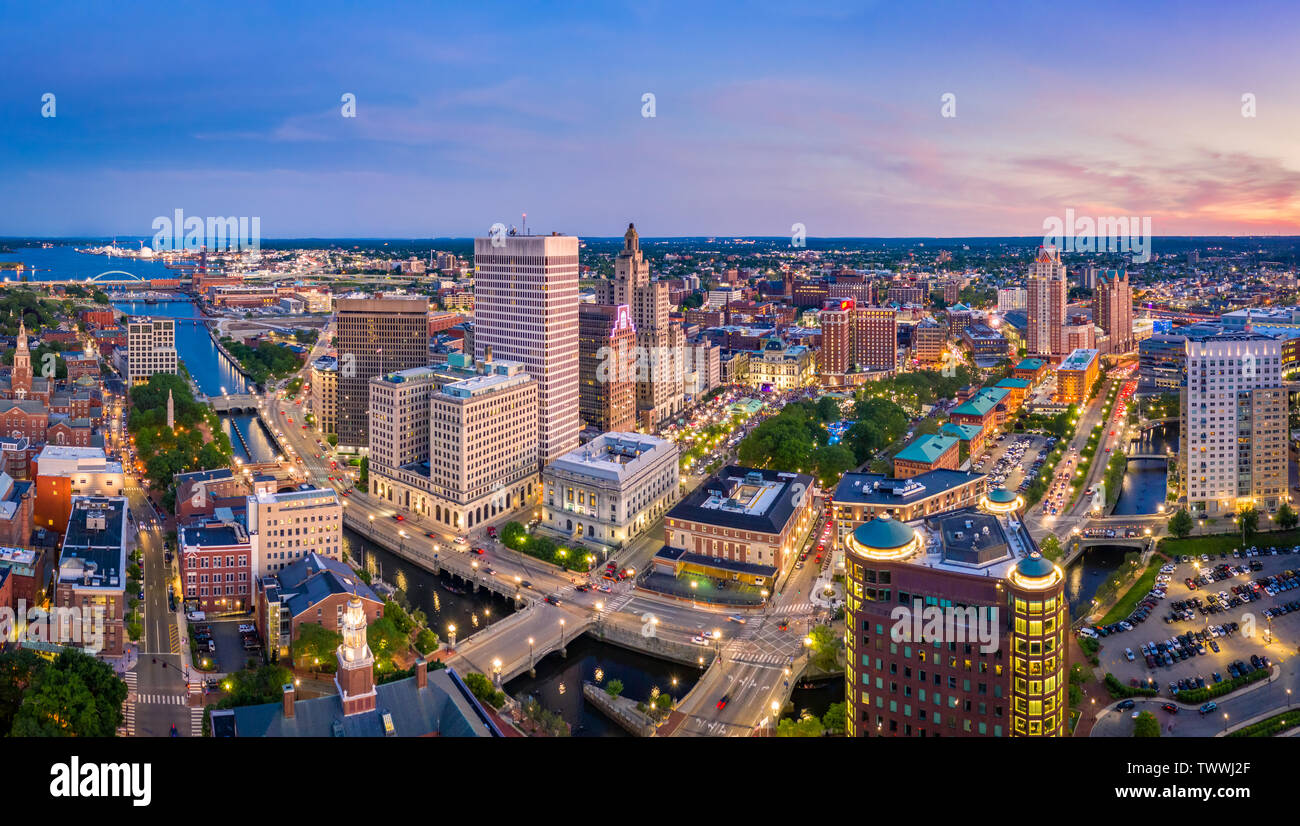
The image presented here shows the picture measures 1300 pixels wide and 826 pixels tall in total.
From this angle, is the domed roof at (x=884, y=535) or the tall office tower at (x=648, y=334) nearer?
the domed roof at (x=884, y=535)

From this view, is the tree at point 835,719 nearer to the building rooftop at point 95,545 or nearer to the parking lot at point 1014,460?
the building rooftop at point 95,545

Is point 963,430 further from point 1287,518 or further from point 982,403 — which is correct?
point 1287,518

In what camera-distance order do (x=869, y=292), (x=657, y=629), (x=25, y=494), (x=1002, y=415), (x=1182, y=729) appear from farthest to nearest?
(x=869, y=292)
(x=1002, y=415)
(x=25, y=494)
(x=657, y=629)
(x=1182, y=729)

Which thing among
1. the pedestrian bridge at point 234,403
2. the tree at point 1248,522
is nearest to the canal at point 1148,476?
the tree at point 1248,522

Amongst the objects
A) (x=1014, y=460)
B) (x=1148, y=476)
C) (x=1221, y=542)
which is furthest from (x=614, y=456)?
(x=1148, y=476)

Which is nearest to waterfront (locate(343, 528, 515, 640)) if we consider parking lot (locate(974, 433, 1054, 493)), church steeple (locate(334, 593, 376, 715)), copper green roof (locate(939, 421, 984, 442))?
church steeple (locate(334, 593, 376, 715))

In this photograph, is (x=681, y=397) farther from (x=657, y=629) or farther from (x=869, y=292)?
(x=869, y=292)
